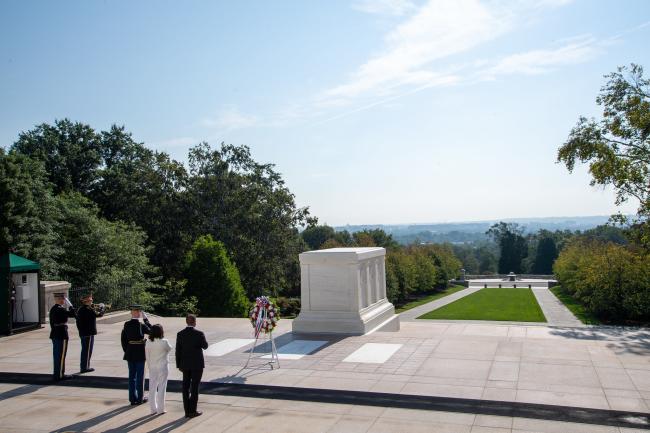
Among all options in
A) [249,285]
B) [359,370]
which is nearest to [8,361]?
[359,370]

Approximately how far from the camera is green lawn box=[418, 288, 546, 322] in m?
36.2

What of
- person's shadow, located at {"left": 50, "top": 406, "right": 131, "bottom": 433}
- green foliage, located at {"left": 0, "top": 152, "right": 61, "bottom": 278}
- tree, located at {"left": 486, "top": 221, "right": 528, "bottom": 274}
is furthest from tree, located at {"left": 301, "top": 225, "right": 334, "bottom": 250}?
person's shadow, located at {"left": 50, "top": 406, "right": 131, "bottom": 433}

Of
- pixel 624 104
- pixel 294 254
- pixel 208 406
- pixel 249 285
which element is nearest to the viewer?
pixel 208 406

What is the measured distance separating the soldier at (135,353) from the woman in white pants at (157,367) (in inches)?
20.1

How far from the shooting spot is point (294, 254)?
48938 millimetres

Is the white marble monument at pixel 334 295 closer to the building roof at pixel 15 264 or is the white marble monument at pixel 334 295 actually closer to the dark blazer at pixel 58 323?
the dark blazer at pixel 58 323

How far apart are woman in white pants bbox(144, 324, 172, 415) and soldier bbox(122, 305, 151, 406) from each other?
51 centimetres

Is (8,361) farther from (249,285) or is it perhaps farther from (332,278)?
(249,285)

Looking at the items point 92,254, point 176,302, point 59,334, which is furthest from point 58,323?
point 176,302

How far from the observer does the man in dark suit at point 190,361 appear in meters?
9.70

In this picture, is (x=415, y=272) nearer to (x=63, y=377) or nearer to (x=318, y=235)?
(x=63, y=377)

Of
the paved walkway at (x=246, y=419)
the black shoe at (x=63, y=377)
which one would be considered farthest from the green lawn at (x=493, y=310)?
the black shoe at (x=63, y=377)

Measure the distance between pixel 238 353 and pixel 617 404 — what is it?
8.51 metres

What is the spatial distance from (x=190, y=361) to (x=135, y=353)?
1.42m
